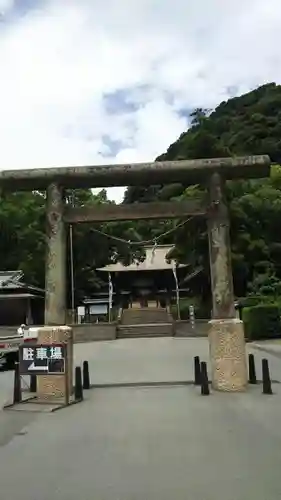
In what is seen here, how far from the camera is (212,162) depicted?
46.6ft

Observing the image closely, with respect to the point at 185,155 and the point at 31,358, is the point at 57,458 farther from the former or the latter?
the point at 185,155

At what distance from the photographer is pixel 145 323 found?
54688mm

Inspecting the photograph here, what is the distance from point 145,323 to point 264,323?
20.3 metres

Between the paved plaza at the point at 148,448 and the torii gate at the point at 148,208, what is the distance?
7.44 ft

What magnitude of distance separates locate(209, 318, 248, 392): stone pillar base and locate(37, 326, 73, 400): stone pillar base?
132 inches

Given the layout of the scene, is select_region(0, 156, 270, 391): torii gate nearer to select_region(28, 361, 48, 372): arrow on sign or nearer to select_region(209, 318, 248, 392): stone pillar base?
select_region(209, 318, 248, 392): stone pillar base

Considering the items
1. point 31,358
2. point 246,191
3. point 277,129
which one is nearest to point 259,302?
point 246,191

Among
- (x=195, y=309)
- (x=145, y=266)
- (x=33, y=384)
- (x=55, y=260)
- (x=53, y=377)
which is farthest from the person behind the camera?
(x=145, y=266)

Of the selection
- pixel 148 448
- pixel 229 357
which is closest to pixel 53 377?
pixel 229 357

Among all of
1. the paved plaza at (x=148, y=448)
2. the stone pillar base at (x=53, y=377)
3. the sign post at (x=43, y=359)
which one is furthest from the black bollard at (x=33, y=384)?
the sign post at (x=43, y=359)

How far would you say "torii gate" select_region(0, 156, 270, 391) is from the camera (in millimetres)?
13883

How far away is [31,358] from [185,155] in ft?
113

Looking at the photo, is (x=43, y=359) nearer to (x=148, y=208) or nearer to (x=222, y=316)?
(x=222, y=316)

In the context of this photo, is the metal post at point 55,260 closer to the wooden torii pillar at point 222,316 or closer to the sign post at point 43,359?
the sign post at point 43,359
